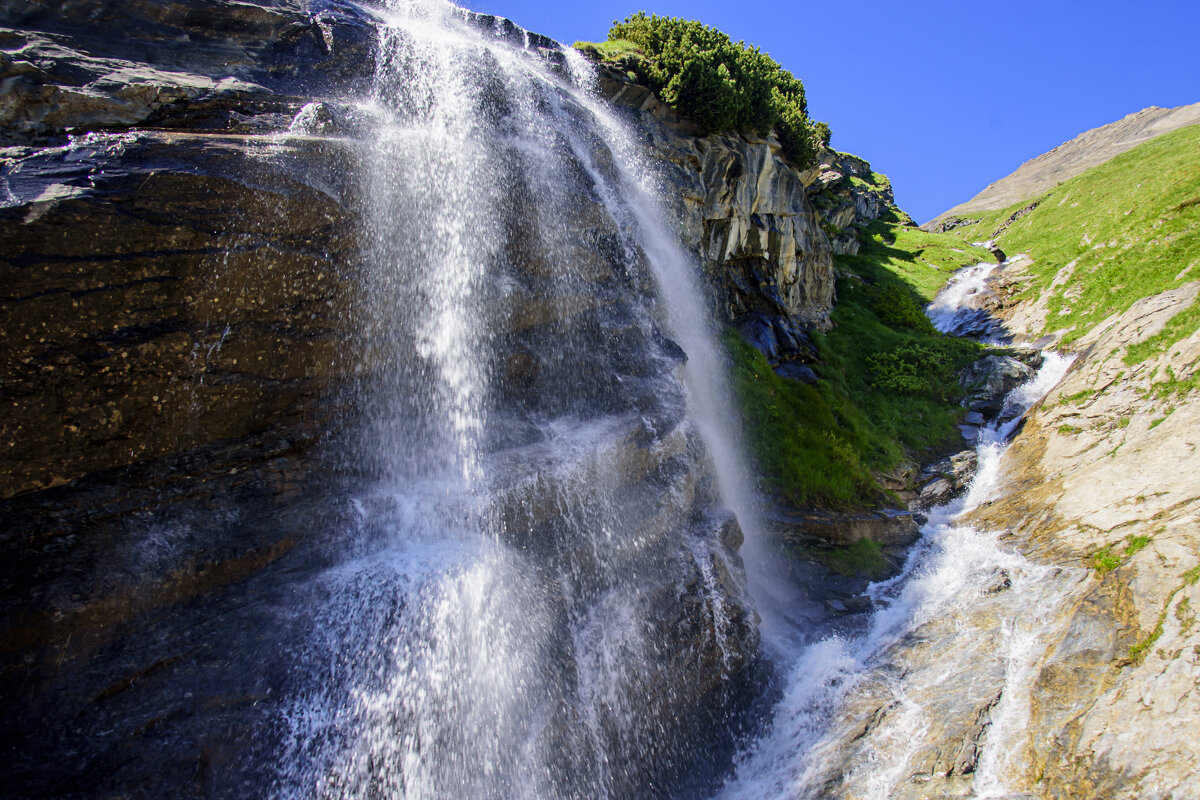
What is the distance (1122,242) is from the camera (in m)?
31.4

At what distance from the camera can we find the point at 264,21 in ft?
46.8

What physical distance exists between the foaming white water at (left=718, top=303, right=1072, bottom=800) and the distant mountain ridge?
221 ft

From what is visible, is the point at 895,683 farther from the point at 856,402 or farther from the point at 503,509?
the point at 856,402

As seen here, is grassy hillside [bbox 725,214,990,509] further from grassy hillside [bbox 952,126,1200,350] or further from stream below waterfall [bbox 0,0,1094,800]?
grassy hillside [bbox 952,126,1200,350]

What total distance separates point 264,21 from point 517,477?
1298 centimetres

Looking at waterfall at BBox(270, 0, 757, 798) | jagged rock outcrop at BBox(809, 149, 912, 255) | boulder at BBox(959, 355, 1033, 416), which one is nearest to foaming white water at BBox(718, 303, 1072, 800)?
waterfall at BBox(270, 0, 757, 798)

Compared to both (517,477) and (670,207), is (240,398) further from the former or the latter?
(670,207)

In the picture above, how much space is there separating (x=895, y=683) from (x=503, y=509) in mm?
8057

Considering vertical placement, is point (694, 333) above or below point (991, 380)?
below

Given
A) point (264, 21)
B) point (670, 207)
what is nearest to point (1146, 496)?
point (670, 207)

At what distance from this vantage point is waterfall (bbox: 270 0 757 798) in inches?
340

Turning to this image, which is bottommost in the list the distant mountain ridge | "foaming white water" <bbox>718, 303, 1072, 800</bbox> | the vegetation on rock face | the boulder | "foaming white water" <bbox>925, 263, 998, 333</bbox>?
"foaming white water" <bbox>718, 303, 1072, 800</bbox>

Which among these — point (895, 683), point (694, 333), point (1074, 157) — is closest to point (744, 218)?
point (694, 333)

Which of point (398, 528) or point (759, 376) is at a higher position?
point (759, 376)
